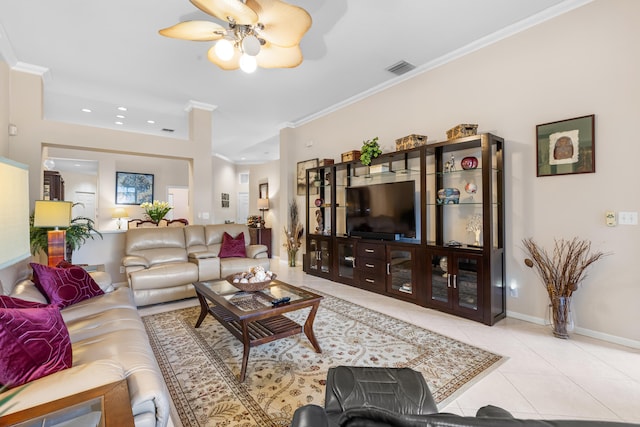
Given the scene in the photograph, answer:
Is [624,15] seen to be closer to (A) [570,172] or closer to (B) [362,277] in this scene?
(A) [570,172]

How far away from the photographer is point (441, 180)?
3709mm

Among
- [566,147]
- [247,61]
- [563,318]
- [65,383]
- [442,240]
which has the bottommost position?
[563,318]

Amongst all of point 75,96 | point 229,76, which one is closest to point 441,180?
point 229,76

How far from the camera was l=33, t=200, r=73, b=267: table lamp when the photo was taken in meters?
2.90

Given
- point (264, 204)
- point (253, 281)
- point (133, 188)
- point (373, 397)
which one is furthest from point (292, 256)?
point (133, 188)

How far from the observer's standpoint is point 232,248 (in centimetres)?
443

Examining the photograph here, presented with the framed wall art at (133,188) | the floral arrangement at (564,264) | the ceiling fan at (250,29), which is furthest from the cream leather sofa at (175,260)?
the framed wall art at (133,188)

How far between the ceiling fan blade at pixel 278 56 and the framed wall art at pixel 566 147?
8.17ft

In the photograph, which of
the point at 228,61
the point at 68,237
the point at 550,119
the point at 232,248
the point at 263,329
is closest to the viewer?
Result: the point at 263,329

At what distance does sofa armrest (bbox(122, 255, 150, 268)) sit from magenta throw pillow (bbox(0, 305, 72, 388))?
93.8 inches

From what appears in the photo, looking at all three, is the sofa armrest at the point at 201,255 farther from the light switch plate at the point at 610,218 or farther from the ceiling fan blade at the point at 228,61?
the light switch plate at the point at 610,218

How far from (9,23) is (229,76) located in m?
2.21

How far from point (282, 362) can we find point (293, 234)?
399 centimetres

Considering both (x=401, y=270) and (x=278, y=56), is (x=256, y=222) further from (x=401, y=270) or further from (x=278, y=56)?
(x=278, y=56)
